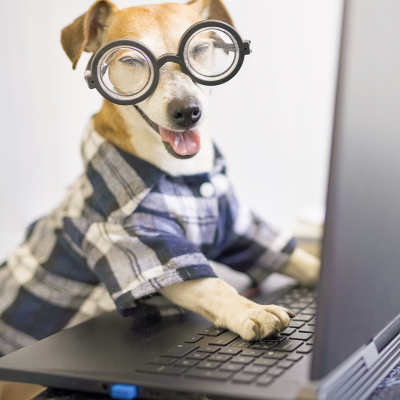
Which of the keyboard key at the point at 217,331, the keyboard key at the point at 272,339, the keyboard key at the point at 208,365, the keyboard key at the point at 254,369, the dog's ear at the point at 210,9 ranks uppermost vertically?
the dog's ear at the point at 210,9

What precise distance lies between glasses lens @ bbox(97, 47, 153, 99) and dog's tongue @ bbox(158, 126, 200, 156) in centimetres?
12

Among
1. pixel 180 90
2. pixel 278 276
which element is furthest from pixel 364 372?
pixel 278 276

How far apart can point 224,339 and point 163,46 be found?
1.54 feet

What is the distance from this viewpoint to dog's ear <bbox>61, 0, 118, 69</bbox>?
2.87 feet

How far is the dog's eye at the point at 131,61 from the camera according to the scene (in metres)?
0.74

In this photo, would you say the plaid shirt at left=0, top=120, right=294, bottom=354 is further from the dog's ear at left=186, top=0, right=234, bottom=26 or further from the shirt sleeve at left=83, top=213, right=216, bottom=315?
the dog's ear at left=186, top=0, right=234, bottom=26

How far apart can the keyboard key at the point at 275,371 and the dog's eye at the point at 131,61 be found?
0.48 meters

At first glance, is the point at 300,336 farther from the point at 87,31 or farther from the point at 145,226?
the point at 87,31

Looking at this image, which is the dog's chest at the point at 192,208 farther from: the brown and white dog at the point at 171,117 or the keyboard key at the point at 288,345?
the keyboard key at the point at 288,345

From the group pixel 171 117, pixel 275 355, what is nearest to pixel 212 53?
pixel 171 117

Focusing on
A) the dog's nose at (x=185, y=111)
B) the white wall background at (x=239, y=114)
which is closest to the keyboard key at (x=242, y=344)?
the dog's nose at (x=185, y=111)

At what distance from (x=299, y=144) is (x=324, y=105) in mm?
164

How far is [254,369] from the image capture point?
581 millimetres

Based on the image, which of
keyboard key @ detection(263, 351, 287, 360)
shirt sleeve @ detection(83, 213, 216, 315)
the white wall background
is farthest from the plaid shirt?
the white wall background
